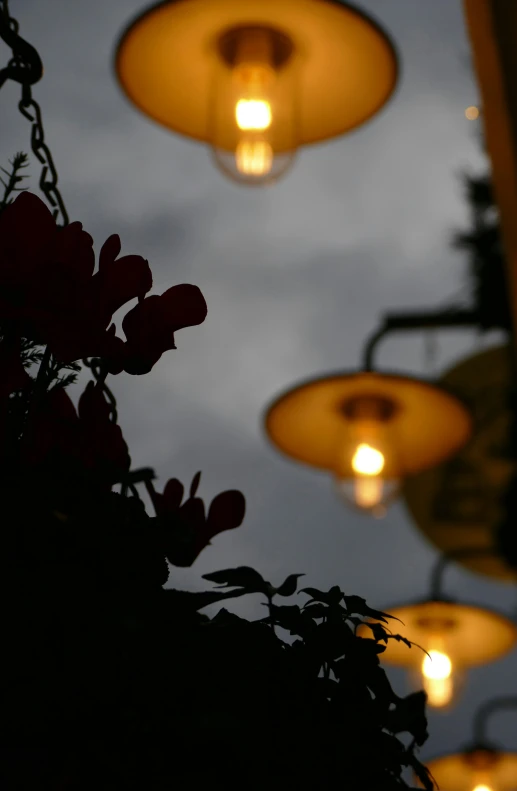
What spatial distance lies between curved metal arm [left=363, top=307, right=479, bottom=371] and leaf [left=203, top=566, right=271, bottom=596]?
3.26m

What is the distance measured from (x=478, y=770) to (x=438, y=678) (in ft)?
3.10

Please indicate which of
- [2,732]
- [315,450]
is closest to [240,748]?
[2,732]

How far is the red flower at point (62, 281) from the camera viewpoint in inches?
29.8

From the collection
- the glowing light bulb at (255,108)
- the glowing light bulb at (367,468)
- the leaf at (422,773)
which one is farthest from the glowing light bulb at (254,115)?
the leaf at (422,773)

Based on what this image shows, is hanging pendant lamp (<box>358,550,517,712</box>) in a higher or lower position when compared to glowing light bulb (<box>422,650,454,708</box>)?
higher

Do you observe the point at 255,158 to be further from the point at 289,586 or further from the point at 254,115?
the point at 289,586

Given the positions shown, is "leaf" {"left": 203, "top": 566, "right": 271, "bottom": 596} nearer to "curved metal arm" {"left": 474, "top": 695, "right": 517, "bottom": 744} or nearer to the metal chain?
the metal chain

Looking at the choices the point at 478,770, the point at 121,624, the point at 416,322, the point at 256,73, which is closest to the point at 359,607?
the point at 121,624

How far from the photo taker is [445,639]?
475cm

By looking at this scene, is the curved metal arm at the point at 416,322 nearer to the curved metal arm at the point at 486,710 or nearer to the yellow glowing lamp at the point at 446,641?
the yellow glowing lamp at the point at 446,641

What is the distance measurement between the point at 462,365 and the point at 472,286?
19.8 inches

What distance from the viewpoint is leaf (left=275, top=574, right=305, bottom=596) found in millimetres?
786

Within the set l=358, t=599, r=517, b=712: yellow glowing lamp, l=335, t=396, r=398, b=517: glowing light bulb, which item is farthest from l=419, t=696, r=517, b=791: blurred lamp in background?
l=335, t=396, r=398, b=517: glowing light bulb

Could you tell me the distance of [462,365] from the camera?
592 centimetres
